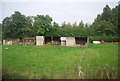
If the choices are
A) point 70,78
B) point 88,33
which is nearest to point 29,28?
point 88,33

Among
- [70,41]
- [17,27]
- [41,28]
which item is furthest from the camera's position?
[17,27]

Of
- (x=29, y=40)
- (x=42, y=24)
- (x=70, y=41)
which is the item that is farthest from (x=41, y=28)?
(x=70, y=41)

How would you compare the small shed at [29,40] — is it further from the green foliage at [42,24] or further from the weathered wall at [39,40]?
the green foliage at [42,24]

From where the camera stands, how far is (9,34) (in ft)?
41.9

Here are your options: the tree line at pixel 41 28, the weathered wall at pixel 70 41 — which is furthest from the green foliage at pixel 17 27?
the weathered wall at pixel 70 41

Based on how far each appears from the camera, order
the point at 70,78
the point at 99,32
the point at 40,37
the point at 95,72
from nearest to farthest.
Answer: the point at 70,78, the point at 95,72, the point at 40,37, the point at 99,32

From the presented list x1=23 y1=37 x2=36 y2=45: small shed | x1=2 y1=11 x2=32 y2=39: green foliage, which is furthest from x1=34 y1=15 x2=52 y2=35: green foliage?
x1=2 y1=11 x2=32 y2=39: green foliage

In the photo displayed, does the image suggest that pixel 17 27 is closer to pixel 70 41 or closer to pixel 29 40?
pixel 29 40

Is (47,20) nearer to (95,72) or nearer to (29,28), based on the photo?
(29,28)

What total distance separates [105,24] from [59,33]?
17.1ft

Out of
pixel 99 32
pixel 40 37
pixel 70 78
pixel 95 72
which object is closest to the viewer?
pixel 70 78

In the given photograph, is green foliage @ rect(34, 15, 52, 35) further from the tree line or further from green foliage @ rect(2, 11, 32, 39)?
green foliage @ rect(2, 11, 32, 39)

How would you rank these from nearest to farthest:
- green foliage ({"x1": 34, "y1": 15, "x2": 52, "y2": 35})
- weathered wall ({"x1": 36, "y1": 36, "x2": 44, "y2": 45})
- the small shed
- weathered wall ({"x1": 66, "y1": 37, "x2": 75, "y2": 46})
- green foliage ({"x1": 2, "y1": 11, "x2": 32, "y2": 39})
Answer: weathered wall ({"x1": 66, "y1": 37, "x2": 75, "y2": 46}) < weathered wall ({"x1": 36, "y1": 36, "x2": 44, "y2": 45}) < green foliage ({"x1": 2, "y1": 11, "x2": 32, "y2": 39}) < green foliage ({"x1": 34, "y1": 15, "x2": 52, "y2": 35}) < the small shed

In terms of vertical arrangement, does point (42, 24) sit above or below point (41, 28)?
above
